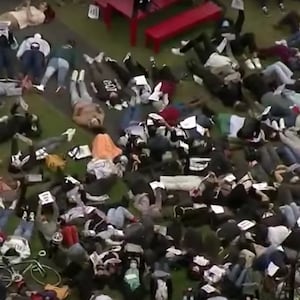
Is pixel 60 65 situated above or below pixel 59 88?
above

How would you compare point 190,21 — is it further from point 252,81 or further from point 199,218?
point 199,218

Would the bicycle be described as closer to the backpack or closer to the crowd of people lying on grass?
the crowd of people lying on grass

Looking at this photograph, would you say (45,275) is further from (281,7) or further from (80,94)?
(281,7)

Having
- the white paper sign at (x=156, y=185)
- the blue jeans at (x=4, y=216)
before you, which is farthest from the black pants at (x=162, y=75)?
the blue jeans at (x=4, y=216)

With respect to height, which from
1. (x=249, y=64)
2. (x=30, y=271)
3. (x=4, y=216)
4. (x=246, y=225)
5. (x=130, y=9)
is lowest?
(x=30, y=271)

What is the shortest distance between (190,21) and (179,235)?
10.5 ft

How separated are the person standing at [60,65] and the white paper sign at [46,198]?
1663 mm

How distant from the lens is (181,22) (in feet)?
38.2

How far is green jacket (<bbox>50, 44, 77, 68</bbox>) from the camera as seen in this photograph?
1109cm

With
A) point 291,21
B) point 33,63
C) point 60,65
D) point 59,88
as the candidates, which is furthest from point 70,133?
point 291,21

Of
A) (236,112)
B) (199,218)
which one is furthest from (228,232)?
(236,112)

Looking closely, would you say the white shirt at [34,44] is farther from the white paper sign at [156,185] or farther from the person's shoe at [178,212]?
the person's shoe at [178,212]

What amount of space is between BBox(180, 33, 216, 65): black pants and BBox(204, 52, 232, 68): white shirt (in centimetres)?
11

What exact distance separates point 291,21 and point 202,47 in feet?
3.85
